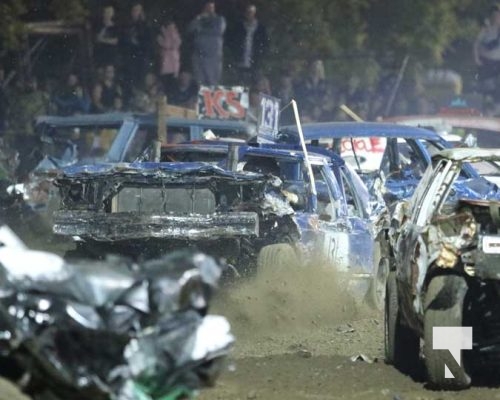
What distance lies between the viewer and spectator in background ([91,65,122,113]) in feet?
83.5

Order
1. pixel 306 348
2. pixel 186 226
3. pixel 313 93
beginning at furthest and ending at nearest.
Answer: pixel 313 93 < pixel 186 226 < pixel 306 348

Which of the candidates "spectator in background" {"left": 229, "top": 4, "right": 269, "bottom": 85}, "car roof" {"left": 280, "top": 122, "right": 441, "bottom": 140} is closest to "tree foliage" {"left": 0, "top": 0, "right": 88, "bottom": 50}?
"spectator in background" {"left": 229, "top": 4, "right": 269, "bottom": 85}

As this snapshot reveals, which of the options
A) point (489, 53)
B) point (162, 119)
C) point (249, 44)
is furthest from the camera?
point (489, 53)

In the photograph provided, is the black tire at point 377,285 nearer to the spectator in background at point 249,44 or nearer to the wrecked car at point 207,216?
the wrecked car at point 207,216

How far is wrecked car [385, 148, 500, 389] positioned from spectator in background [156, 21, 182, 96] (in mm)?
17436

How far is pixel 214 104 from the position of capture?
846 inches

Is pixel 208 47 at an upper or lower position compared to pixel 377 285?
upper

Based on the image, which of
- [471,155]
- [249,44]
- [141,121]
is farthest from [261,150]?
[249,44]

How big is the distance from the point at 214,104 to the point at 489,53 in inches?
422

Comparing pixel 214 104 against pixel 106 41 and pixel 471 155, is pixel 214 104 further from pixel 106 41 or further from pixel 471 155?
pixel 471 155

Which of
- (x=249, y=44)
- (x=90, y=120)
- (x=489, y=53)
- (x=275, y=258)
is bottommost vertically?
(x=275, y=258)

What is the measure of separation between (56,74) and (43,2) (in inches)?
60.2

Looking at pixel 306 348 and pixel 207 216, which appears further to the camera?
pixel 207 216

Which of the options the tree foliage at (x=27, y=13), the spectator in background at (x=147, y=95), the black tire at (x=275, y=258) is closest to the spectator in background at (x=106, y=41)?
the tree foliage at (x=27, y=13)
